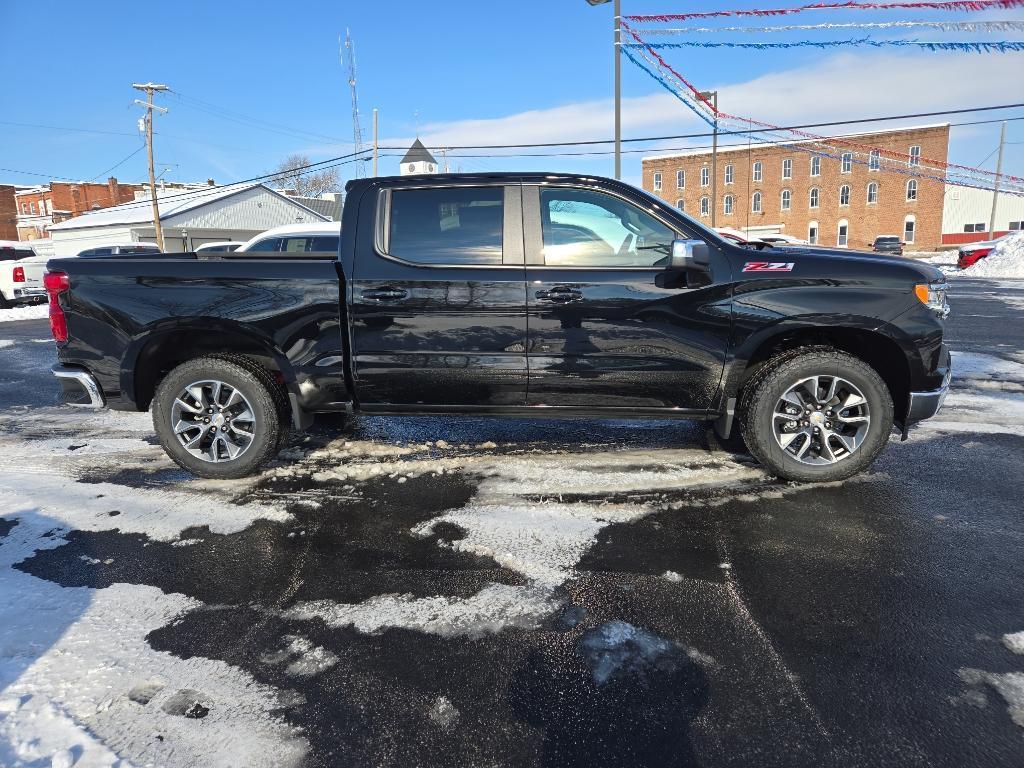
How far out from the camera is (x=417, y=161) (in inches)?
1417

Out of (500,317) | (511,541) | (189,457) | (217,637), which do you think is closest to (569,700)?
(511,541)

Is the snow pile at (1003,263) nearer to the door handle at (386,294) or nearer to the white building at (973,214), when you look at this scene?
the door handle at (386,294)

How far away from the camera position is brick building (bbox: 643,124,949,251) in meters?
51.2

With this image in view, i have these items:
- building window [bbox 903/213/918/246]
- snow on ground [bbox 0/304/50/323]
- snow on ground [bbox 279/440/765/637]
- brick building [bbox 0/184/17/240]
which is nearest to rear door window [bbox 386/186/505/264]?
snow on ground [bbox 279/440/765/637]

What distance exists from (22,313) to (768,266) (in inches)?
792

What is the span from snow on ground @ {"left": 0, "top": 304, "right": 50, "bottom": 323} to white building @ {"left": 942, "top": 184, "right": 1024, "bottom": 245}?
2472 inches

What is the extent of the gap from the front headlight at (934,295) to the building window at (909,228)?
58.5 metres

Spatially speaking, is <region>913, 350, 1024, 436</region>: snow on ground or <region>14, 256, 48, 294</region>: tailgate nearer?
<region>913, 350, 1024, 436</region>: snow on ground

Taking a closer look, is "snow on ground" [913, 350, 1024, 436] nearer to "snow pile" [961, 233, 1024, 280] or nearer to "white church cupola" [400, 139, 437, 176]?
"snow pile" [961, 233, 1024, 280]

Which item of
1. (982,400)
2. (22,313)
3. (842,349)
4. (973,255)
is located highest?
(973,255)

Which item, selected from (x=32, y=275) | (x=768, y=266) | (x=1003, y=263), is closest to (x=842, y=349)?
(x=768, y=266)

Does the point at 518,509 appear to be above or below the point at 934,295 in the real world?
below

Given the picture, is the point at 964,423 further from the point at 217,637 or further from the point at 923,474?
the point at 217,637

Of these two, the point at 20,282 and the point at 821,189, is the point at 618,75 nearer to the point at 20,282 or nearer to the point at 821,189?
the point at 20,282
